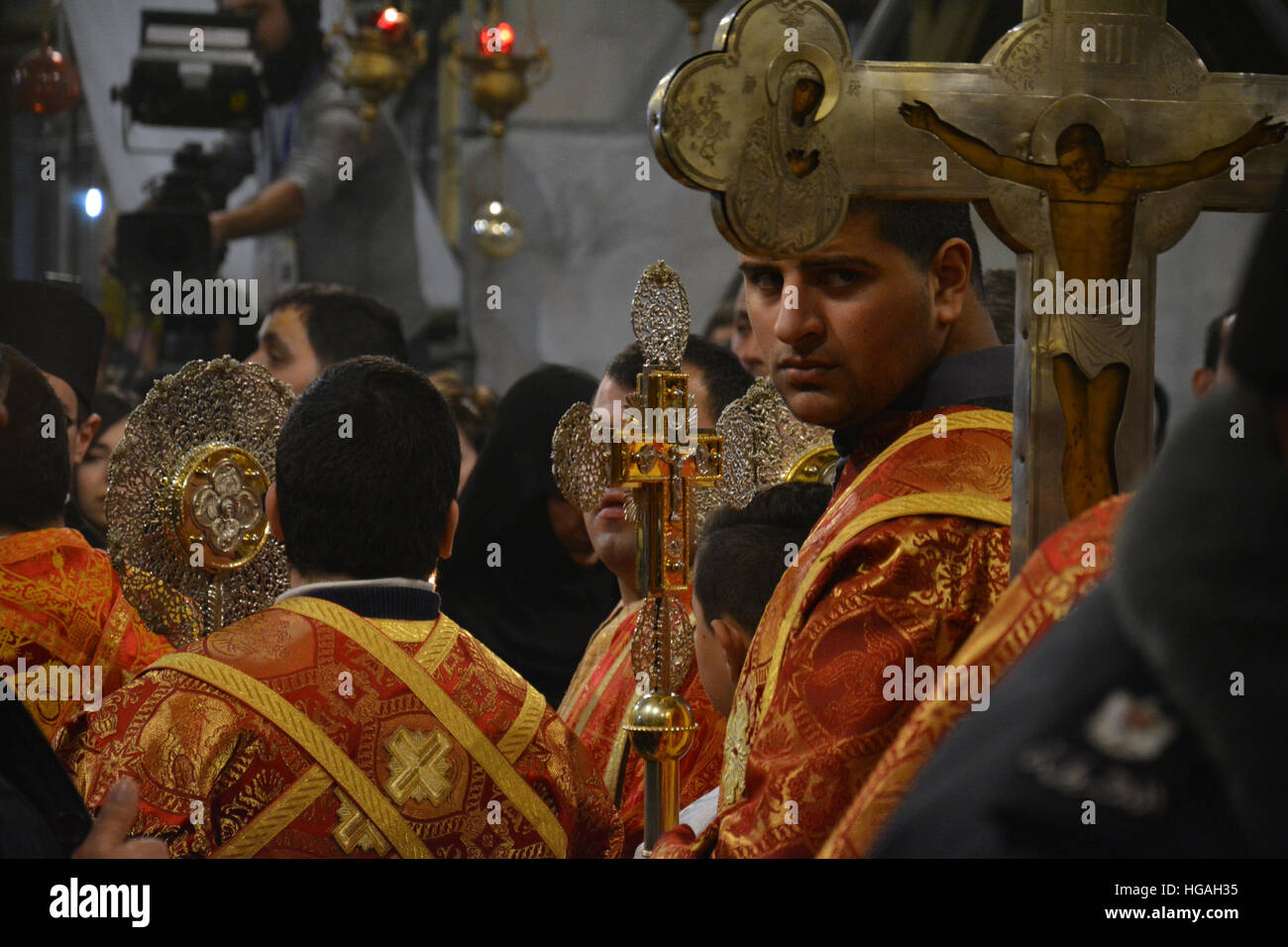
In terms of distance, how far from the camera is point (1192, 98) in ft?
6.01

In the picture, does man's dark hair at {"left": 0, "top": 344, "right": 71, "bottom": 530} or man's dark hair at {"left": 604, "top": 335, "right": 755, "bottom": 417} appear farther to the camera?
man's dark hair at {"left": 604, "top": 335, "right": 755, "bottom": 417}

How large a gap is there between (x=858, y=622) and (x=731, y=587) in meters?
0.49

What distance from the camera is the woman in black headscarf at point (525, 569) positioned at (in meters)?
4.25

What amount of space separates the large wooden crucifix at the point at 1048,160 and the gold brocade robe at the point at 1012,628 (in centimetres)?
43

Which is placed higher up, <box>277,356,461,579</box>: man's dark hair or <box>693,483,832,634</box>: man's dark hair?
<box>277,356,461,579</box>: man's dark hair

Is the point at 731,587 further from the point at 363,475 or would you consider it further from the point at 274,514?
the point at 274,514

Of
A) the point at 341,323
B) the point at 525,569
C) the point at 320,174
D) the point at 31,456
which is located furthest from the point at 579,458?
the point at 320,174

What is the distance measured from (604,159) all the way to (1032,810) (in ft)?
28.1

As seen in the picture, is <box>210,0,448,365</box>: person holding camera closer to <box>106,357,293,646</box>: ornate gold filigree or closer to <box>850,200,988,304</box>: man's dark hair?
<box>106,357,293,646</box>: ornate gold filigree

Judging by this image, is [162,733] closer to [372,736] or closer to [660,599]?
[372,736]

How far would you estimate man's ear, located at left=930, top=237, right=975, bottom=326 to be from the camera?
2.03m

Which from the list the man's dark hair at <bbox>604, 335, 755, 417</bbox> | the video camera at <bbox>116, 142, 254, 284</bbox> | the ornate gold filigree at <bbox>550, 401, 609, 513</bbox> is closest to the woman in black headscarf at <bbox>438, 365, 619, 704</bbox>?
the man's dark hair at <bbox>604, 335, 755, 417</bbox>

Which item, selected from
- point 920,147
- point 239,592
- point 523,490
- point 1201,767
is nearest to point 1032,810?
point 1201,767

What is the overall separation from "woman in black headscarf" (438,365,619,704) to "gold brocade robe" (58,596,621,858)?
1.94m
